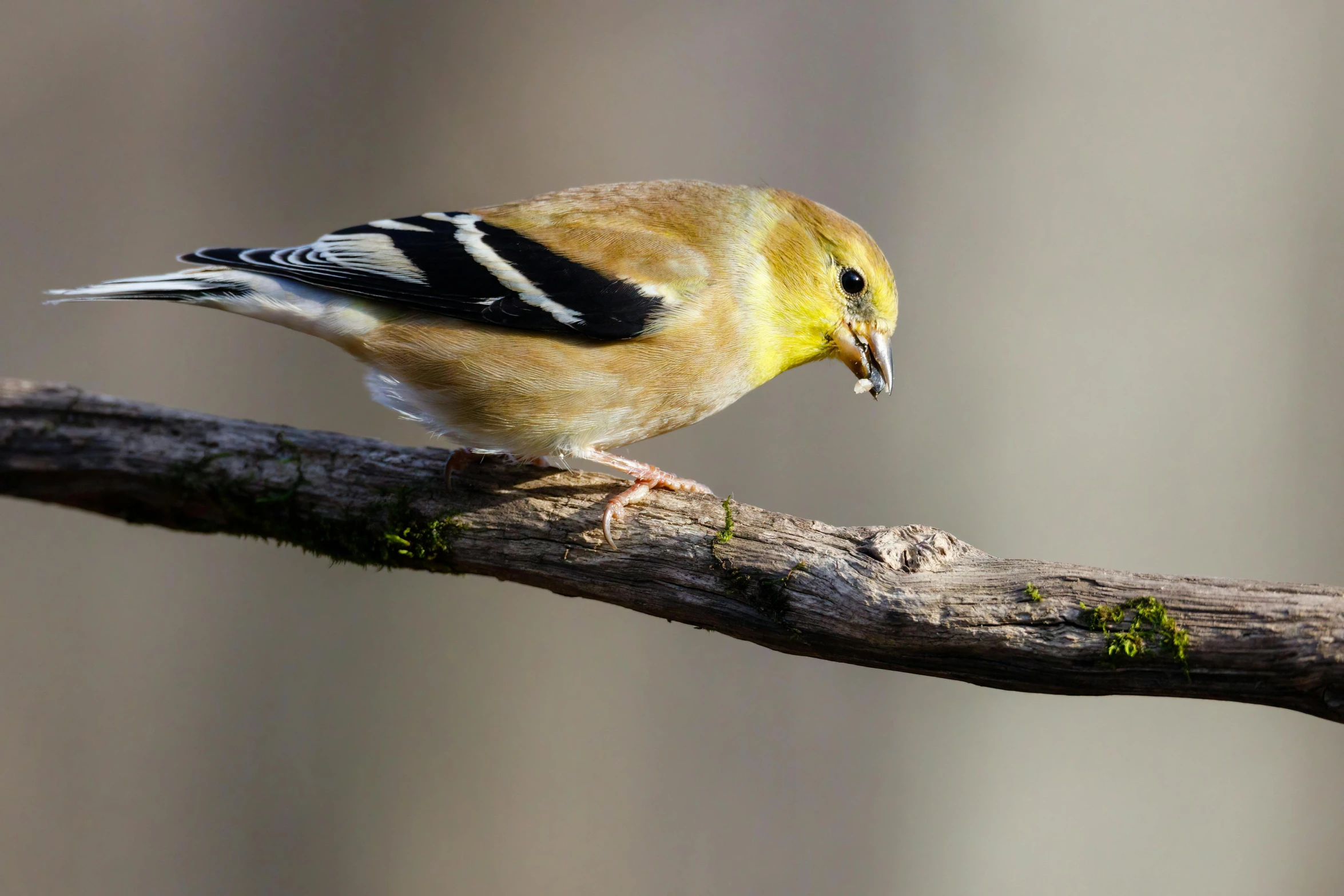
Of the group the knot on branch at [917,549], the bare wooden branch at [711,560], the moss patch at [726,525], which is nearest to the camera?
the bare wooden branch at [711,560]

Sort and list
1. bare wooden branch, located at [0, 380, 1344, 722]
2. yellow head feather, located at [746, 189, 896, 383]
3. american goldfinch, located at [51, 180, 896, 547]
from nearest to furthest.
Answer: bare wooden branch, located at [0, 380, 1344, 722] < american goldfinch, located at [51, 180, 896, 547] < yellow head feather, located at [746, 189, 896, 383]

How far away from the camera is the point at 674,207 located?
305 centimetres

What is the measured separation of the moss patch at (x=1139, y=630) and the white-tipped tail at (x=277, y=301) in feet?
7.46

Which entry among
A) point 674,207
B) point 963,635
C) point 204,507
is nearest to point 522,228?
point 674,207

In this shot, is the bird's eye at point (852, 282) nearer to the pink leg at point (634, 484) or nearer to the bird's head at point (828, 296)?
the bird's head at point (828, 296)

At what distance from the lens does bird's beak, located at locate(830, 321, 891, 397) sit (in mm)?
3064

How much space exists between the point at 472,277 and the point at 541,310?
0.26 m

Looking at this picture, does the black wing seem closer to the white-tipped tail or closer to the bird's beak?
the white-tipped tail

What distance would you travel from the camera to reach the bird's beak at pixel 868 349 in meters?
3.06

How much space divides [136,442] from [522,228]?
1459mm

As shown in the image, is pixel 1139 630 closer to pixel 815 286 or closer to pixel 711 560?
A: pixel 711 560

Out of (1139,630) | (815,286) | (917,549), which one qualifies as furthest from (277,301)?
(1139,630)

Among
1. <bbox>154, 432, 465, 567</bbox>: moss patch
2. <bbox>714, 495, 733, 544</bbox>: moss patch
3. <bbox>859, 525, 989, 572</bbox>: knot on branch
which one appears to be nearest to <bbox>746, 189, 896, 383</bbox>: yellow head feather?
<bbox>714, 495, 733, 544</bbox>: moss patch

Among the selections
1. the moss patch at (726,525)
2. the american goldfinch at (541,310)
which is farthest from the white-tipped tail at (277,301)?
the moss patch at (726,525)
